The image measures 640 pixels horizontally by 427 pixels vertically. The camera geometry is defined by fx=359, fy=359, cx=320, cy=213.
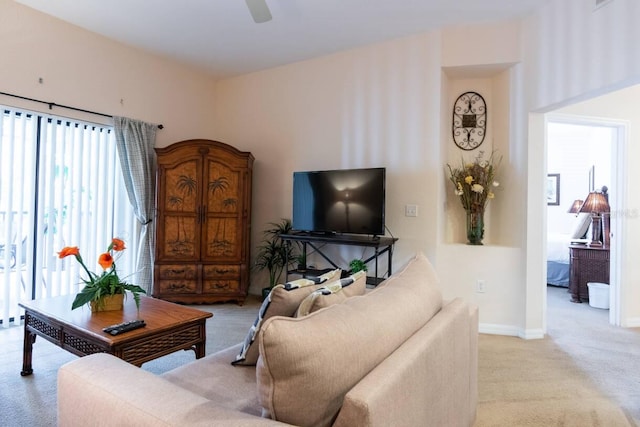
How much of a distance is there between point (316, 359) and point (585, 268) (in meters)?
4.86

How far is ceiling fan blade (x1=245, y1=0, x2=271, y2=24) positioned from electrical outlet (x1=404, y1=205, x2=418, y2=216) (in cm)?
212

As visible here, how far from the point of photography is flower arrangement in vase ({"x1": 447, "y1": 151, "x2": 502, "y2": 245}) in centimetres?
338

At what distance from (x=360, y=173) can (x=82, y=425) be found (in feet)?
9.49

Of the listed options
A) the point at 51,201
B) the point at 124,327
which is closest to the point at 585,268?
the point at 124,327

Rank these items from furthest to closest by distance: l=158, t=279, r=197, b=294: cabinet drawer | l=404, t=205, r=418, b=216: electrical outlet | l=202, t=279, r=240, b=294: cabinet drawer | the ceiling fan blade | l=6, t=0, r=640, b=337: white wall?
1. l=202, t=279, r=240, b=294: cabinet drawer
2. l=158, t=279, r=197, b=294: cabinet drawer
3. l=404, t=205, r=418, b=216: electrical outlet
4. l=6, t=0, r=640, b=337: white wall
5. the ceiling fan blade

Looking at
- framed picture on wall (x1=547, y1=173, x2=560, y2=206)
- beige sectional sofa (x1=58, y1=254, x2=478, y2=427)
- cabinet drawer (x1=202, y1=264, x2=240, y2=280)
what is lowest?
cabinet drawer (x1=202, y1=264, x2=240, y2=280)

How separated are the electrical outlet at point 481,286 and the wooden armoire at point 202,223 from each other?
2447mm

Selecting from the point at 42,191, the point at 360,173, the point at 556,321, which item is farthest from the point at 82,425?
the point at 556,321

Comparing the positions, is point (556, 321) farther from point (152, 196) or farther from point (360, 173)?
point (152, 196)

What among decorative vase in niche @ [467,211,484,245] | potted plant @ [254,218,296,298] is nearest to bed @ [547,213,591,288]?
decorative vase in niche @ [467,211,484,245]

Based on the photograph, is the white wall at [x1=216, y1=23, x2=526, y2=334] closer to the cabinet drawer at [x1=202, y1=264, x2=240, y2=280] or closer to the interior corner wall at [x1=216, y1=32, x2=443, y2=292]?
the interior corner wall at [x1=216, y1=32, x2=443, y2=292]

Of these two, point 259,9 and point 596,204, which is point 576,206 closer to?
point 596,204

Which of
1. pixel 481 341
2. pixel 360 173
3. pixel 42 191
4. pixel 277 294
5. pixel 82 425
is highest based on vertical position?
pixel 360 173

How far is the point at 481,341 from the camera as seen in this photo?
3111mm
